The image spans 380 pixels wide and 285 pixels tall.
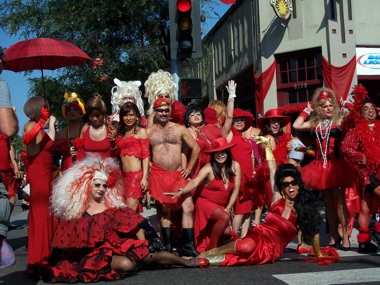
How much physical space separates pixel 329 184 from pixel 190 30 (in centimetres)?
310

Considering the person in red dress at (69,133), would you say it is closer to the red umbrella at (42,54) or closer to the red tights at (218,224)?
the red umbrella at (42,54)

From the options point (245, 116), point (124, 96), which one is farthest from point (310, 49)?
point (124, 96)

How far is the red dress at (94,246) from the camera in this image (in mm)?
5535

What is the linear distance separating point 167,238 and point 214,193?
2.43ft

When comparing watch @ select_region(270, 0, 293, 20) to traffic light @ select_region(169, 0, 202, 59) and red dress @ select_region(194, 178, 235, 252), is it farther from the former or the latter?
red dress @ select_region(194, 178, 235, 252)

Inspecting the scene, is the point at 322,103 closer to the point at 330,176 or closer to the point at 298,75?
the point at 330,176

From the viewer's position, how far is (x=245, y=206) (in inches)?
296

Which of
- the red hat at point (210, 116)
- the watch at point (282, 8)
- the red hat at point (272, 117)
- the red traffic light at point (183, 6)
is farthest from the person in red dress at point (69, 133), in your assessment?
the watch at point (282, 8)

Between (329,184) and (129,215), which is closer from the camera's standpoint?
(129,215)

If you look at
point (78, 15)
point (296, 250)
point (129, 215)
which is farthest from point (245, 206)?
point (78, 15)

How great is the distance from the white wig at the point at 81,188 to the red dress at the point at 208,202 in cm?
117

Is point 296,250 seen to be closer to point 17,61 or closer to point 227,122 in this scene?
point 227,122

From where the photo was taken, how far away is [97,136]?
23.2 ft

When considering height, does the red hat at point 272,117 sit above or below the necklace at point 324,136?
above
